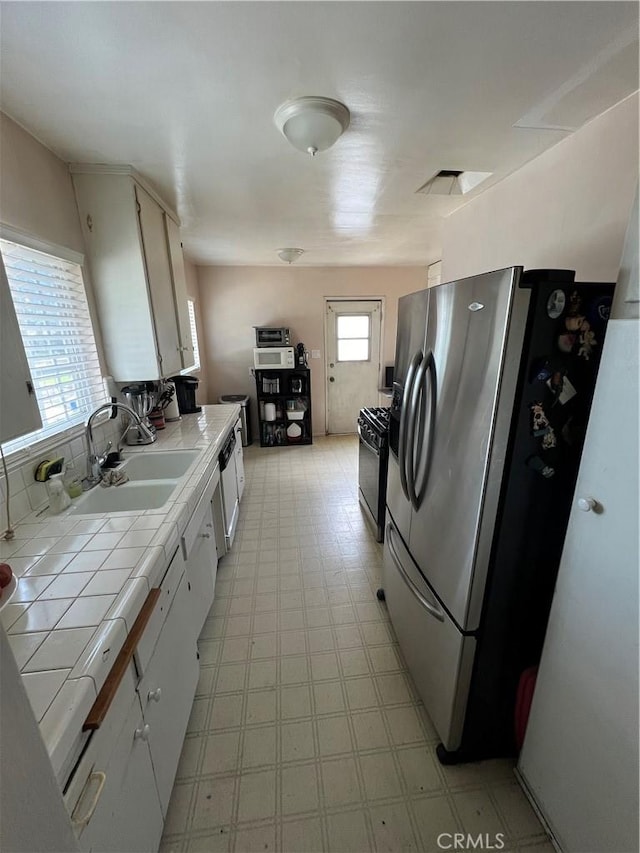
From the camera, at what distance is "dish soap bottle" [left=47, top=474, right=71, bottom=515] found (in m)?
1.40

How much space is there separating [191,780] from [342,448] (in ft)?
12.4

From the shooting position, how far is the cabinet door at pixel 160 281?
6.43ft

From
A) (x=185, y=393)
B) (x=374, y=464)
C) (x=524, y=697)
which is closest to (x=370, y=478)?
(x=374, y=464)

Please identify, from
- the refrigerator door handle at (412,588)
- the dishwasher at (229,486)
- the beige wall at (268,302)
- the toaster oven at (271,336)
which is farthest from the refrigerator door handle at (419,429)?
the beige wall at (268,302)

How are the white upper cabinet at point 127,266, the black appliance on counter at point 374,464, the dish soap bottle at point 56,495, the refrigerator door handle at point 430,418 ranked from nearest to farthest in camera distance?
the refrigerator door handle at point 430,418 < the dish soap bottle at point 56,495 < the white upper cabinet at point 127,266 < the black appliance on counter at point 374,464

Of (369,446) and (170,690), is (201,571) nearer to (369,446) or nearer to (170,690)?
(170,690)

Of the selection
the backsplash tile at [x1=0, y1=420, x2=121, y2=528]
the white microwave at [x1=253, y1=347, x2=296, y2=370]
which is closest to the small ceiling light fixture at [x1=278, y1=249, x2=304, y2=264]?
the white microwave at [x1=253, y1=347, x2=296, y2=370]

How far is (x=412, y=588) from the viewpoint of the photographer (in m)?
1.51

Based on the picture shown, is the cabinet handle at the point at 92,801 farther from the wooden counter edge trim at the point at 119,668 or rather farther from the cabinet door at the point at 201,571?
the cabinet door at the point at 201,571

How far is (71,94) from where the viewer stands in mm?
1180

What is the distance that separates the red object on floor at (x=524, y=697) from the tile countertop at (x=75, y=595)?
→ 53.2 inches

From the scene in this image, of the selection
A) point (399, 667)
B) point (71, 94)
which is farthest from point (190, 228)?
point (399, 667)

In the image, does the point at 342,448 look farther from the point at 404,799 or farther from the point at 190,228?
the point at 404,799

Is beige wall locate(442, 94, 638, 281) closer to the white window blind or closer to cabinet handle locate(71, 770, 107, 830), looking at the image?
cabinet handle locate(71, 770, 107, 830)
